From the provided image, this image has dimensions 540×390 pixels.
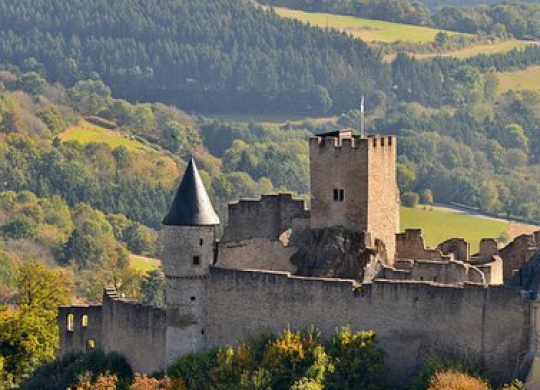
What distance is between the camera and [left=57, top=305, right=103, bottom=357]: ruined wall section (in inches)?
2522

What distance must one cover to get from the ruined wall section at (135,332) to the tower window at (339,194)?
542 cm

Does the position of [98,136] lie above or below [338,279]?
above

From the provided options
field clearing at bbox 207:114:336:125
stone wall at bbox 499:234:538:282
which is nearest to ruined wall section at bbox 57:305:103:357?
stone wall at bbox 499:234:538:282

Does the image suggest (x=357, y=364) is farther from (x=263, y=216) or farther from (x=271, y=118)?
(x=271, y=118)

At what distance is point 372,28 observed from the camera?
→ 595 ft

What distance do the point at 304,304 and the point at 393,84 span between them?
4614 inches

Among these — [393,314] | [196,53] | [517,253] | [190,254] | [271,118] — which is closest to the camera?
[393,314]

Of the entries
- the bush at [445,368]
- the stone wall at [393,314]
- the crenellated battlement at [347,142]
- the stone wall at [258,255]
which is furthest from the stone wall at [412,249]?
the bush at [445,368]

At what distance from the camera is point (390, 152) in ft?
194

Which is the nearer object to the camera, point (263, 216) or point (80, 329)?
point (263, 216)

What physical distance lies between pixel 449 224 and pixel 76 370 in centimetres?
4932

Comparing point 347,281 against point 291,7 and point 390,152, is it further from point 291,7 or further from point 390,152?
point 291,7

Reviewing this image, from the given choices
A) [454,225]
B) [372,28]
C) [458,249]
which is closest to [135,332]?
[458,249]

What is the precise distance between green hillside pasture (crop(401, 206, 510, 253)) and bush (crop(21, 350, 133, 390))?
1416 inches
